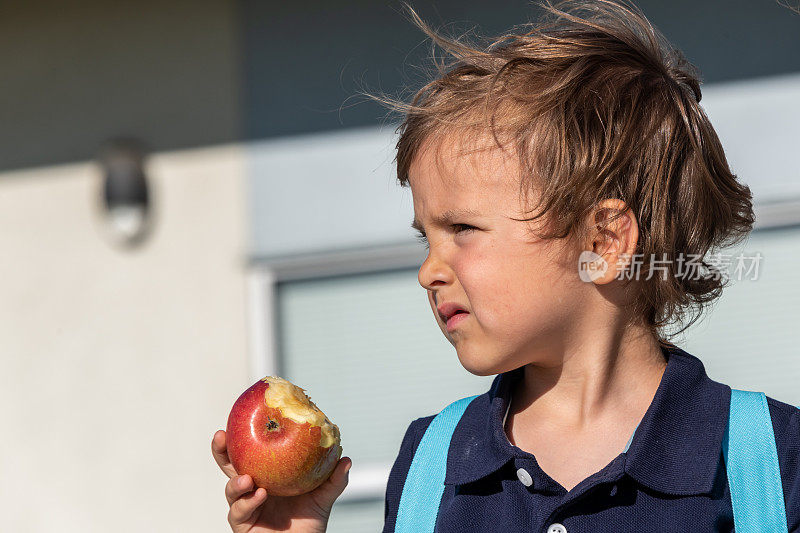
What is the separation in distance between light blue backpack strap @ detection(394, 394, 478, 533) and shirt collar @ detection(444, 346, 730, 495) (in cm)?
4

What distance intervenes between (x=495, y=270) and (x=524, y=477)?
0.34 meters

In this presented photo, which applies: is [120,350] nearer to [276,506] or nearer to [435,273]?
[276,506]

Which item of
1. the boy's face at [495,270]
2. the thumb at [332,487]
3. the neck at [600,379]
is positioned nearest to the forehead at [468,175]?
the boy's face at [495,270]

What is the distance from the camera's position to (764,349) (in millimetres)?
3594

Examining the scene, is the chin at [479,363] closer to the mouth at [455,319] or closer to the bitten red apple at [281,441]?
the mouth at [455,319]

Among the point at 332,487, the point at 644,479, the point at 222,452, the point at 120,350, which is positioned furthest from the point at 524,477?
the point at 120,350

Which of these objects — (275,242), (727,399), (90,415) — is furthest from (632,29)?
(90,415)

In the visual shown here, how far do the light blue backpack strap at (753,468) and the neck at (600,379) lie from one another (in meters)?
0.16

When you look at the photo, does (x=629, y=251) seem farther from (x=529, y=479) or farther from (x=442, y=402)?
(x=442, y=402)

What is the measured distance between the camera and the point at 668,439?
4.97 feet

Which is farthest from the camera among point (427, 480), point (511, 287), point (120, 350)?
point (120, 350)

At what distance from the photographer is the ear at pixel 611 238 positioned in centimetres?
162

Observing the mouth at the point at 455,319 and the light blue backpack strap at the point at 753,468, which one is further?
the mouth at the point at 455,319

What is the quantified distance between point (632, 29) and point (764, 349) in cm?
212
